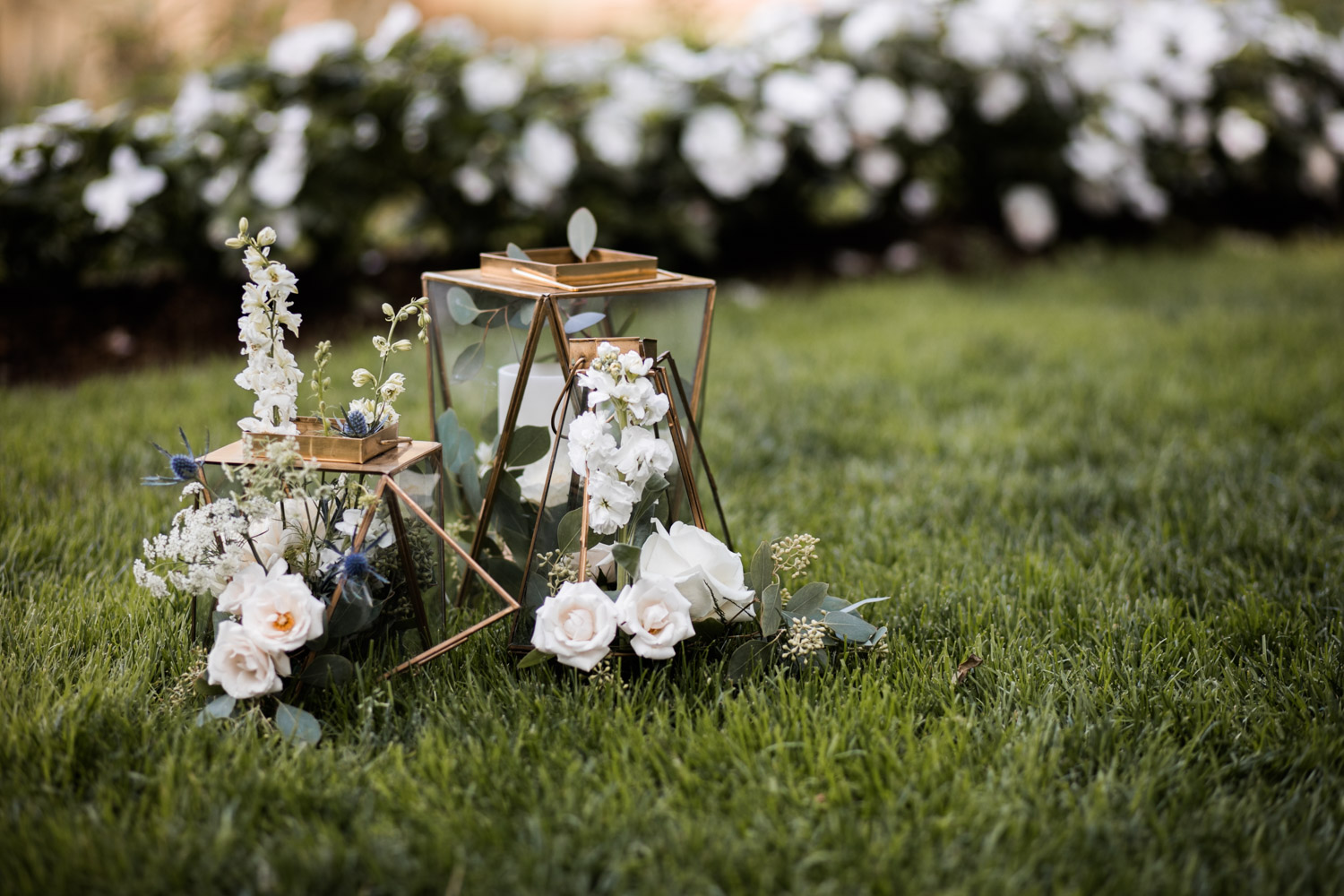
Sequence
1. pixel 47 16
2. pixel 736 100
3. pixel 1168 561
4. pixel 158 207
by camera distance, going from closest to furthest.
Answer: pixel 1168 561 → pixel 158 207 → pixel 736 100 → pixel 47 16

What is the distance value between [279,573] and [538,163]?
233cm

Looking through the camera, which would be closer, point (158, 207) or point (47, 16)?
point (158, 207)

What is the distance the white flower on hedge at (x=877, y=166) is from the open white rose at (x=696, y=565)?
3212mm

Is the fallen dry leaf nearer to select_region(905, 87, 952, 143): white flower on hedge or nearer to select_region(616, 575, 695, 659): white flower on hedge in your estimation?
select_region(616, 575, 695, 659): white flower on hedge

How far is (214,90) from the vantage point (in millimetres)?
3127

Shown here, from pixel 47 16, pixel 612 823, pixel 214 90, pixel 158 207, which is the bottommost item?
pixel 612 823

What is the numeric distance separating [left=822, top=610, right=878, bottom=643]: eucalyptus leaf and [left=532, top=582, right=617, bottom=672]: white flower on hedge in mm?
313

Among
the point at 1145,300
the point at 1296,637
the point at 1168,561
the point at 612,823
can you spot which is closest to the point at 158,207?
the point at 612,823

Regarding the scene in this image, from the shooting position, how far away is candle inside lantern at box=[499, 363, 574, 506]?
1398mm

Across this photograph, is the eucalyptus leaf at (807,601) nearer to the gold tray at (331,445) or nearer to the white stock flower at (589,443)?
the white stock flower at (589,443)

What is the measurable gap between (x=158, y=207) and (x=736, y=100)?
2.07 m

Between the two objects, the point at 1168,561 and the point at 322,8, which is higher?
the point at 322,8

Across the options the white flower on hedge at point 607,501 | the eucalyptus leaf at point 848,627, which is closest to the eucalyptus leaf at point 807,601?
the eucalyptus leaf at point 848,627

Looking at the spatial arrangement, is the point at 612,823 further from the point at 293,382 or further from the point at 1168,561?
the point at 1168,561
